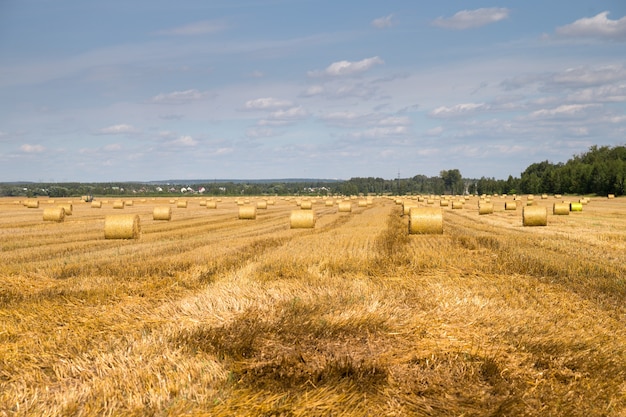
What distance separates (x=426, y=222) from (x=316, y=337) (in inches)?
684

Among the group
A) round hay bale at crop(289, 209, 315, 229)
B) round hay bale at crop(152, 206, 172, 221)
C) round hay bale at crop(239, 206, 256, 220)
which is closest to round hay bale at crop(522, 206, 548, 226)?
round hay bale at crop(289, 209, 315, 229)

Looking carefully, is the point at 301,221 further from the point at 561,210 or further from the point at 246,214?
the point at 561,210

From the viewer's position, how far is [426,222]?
81.1ft

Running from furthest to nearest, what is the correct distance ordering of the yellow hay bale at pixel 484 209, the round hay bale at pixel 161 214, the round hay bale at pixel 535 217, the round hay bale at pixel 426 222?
the yellow hay bale at pixel 484 209
the round hay bale at pixel 161 214
the round hay bale at pixel 535 217
the round hay bale at pixel 426 222

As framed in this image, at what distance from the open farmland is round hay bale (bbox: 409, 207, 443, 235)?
28.2ft

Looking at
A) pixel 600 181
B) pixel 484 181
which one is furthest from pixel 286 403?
pixel 484 181

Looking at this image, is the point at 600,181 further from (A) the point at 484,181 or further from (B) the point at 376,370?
(B) the point at 376,370

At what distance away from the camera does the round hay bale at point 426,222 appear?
80.7 feet

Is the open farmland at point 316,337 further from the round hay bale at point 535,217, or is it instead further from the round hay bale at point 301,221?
the round hay bale at point 535,217

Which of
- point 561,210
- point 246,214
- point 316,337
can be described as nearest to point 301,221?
point 246,214

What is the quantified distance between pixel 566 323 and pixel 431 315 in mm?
2148

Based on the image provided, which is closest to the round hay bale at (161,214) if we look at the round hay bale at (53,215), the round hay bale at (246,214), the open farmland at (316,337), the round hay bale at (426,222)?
the round hay bale at (246,214)

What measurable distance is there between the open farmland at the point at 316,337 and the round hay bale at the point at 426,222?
8.60 meters

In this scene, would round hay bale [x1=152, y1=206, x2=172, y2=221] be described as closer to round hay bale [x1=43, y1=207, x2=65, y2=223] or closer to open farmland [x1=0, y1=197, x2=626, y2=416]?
round hay bale [x1=43, y1=207, x2=65, y2=223]
